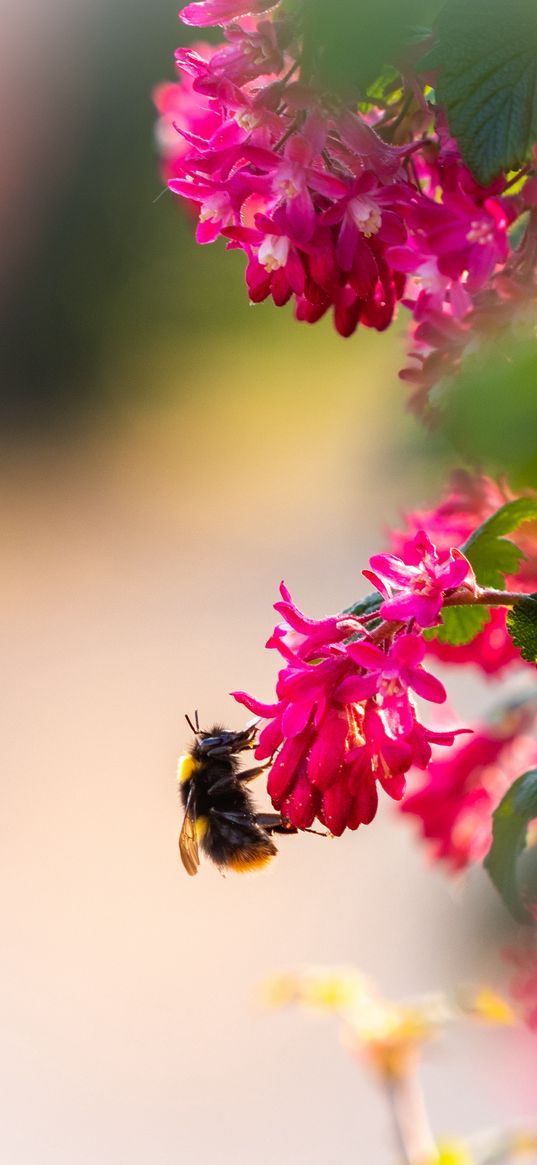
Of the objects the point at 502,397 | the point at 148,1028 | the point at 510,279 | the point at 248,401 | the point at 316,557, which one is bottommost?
the point at 148,1028

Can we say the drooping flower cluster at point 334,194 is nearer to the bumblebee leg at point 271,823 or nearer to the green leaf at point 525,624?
the green leaf at point 525,624

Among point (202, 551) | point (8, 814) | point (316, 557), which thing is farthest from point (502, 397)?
point (202, 551)

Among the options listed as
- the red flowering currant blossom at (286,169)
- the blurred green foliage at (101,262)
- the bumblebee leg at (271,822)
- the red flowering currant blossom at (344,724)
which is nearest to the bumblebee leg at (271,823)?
the bumblebee leg at (271,822)

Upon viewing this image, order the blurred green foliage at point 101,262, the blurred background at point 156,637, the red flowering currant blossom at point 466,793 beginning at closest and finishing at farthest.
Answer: the red flowering currant blossom at point 466,793
the blurred background at point 156,637
the blurred green foliage at point 101,262

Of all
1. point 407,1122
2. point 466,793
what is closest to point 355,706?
point 466,793

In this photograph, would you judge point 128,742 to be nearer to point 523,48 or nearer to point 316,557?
point 316,557

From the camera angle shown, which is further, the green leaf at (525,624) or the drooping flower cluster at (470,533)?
the drooping flower cluster at (470,533)
